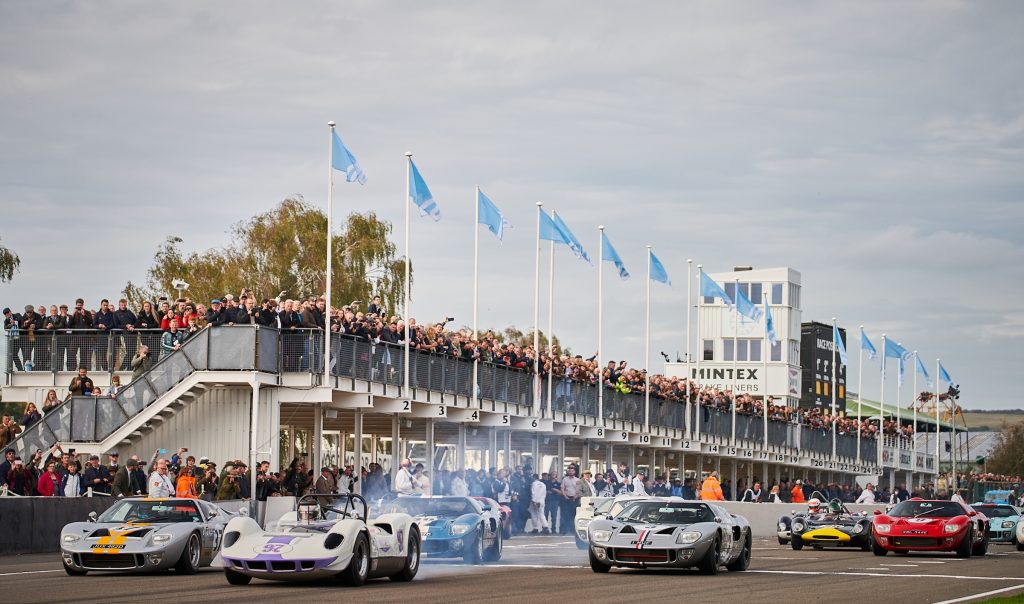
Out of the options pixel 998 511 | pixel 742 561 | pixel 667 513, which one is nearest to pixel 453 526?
pixel 667 513

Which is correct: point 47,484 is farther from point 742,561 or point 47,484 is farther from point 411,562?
point 742,561

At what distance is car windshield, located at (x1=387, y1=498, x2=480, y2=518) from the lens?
26109 mm

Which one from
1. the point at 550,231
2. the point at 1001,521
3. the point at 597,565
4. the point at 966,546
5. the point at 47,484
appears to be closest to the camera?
the point at 597,565

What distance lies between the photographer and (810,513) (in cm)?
3650

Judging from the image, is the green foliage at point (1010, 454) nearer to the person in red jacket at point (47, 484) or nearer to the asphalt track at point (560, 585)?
the asphalt track at point (560, 585)

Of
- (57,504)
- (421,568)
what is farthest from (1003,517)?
(57,504)

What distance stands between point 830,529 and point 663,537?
43.8 feet

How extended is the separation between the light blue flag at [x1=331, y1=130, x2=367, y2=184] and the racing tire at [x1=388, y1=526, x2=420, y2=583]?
17.0 m

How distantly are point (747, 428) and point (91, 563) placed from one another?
47.7 metres

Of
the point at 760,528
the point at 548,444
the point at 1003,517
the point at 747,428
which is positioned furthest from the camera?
the point at 747,428

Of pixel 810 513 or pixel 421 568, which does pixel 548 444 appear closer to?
pixel 810 513

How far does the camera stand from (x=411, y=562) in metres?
21.6

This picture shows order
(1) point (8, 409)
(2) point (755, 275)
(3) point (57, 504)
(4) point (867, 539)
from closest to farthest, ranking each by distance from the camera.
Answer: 1. (3) point (57, 504)
2. (4) point (867, 539)
3. (1) point (8, 409)
4. (2) point (755, 275)

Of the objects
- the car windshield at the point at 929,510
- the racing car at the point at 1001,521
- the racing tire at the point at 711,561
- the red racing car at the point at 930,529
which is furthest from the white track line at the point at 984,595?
the racing car at the point at 1001,521
